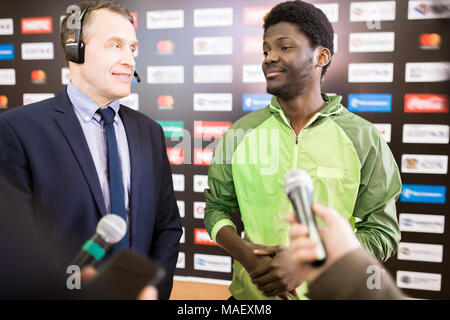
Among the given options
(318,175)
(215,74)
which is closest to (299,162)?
(318,175)

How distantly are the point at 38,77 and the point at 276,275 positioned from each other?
1.53 m

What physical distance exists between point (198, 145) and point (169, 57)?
45cm

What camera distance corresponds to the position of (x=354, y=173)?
0.92 meters

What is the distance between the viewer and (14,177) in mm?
711

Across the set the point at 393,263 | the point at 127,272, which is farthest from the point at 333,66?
the point at 127,272

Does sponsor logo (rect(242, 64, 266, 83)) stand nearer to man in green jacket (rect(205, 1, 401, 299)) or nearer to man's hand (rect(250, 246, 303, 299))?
man in green jacket (rect(205, 1, 401, 299))

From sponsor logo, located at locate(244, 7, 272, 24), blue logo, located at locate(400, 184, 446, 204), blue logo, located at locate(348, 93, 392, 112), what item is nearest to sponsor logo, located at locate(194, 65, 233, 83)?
sponsor logo, located at locate(244, 7, 272, 24)

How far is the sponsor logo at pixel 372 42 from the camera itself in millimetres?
1435

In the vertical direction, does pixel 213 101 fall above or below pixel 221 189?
above

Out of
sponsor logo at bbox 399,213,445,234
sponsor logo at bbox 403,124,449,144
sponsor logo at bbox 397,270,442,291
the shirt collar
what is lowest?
sponsor logo at bbox 397,270,442,291

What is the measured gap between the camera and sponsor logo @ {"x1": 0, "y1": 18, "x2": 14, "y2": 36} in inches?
60.3

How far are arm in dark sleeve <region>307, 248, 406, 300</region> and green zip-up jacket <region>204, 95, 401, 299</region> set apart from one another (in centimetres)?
35

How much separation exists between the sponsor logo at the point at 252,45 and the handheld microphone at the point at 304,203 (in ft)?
3.54

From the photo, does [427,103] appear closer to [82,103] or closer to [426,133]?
[426,133]
